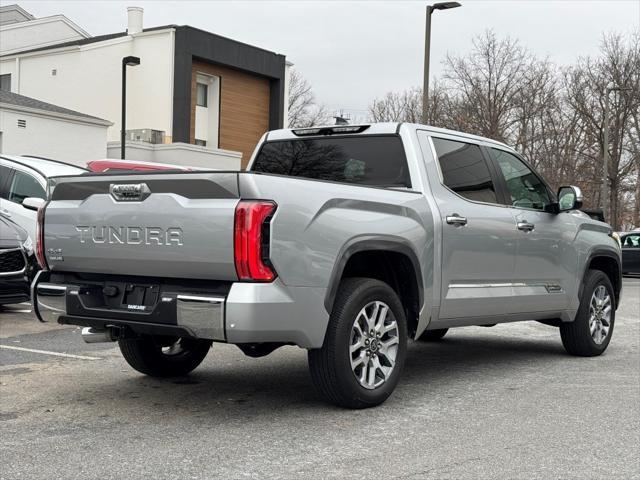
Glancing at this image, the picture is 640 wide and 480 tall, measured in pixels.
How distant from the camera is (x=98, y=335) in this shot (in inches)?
213

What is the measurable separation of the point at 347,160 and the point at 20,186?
6.43 m

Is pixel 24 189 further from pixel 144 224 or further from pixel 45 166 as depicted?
pixel 144 224

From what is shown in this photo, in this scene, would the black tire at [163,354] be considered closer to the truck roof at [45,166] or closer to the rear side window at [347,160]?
the rear side window at [347,160]

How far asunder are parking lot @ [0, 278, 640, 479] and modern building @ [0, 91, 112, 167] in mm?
18259

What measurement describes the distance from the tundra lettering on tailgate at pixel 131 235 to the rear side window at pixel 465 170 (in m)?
2.37

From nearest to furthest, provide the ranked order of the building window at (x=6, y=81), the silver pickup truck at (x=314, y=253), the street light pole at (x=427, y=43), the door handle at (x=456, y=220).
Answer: the silver pickup truck at (x=314, y=253) < the door handle at (x=456, y=220) < the street light pole at (x=427, y=43) < the building window at (x=6, y=81)

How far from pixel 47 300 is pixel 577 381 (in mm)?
4039

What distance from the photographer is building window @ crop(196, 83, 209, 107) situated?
1359 inches

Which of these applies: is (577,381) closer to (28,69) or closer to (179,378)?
(179,378)

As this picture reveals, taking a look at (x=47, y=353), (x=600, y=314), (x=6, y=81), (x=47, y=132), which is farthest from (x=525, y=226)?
(x=6, y=81)

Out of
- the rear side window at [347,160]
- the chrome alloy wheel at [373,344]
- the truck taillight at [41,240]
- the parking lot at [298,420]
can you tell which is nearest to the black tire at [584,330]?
the parking lot at [298,420]

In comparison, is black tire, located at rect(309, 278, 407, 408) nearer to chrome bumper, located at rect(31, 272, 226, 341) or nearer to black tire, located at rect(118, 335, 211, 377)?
chrome bumper, located at rect(31, 272, 226, 341)

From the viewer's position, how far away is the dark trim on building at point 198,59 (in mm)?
32531

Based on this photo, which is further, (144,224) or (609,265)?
(609,265)
